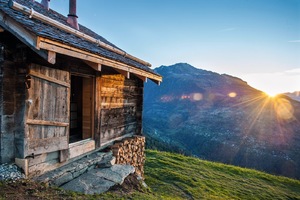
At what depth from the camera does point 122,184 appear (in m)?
4.98

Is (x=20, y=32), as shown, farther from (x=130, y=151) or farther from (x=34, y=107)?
(x=130, y=151)

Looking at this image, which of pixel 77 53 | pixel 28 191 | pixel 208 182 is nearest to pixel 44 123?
pixel 28 191

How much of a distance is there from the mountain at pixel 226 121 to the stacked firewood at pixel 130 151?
3851 centimetres

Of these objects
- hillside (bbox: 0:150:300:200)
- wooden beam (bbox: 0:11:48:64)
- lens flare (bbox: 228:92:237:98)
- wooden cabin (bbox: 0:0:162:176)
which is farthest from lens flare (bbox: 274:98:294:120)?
wooden beam (bbox: 0:11:48:64)

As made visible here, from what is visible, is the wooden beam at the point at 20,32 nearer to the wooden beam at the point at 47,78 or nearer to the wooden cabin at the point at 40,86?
the wooden cabin at the point at 40,86

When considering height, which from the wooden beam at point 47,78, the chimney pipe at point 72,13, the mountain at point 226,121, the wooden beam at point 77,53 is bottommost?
the mountain at point 226,121

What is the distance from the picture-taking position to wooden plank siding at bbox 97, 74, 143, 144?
607cm

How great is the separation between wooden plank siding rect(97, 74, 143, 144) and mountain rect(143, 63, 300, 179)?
127 feet

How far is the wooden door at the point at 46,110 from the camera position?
3758 millimetres

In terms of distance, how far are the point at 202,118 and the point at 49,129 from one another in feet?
260

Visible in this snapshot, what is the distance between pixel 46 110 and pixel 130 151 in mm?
3867

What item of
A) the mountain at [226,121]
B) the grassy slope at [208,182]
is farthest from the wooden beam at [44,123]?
the mountain at [226,121]

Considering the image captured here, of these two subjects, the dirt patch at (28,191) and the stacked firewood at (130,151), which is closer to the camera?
the dirt patch at (28,191)

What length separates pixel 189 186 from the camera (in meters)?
8.23
